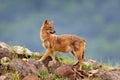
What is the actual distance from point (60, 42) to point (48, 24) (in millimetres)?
891

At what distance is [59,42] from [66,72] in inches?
81.3

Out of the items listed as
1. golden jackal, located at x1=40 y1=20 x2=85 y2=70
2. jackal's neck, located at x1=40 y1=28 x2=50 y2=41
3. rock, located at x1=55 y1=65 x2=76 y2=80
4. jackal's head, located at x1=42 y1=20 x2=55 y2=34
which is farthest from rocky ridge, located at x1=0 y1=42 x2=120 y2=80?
jackal's head, located at x1=42 y1=20 x2=55 y2=34

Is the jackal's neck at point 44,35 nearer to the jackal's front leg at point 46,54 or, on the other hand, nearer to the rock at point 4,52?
the jackal's front leg at point 46,54

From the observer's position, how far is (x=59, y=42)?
23234 millimetres

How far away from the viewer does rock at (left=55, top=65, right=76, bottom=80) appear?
Result: 845 inches

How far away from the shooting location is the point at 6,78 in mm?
20234

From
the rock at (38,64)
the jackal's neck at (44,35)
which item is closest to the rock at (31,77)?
the rock at (38,64)

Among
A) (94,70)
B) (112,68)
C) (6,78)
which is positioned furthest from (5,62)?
(112,68)

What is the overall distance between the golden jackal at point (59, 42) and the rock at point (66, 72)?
1.49m

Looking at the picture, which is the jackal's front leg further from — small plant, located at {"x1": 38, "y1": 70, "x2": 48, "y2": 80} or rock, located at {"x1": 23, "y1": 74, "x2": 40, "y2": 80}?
rock, located at {"x1": 23, "y1": 74, "x2": 40, "y2": 80}

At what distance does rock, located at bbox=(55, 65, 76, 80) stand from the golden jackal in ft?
4.88

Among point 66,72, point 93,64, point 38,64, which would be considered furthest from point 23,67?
point 93,64

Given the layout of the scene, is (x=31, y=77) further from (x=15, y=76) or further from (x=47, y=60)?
(x=47, y=60)

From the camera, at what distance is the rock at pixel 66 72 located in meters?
21.5
